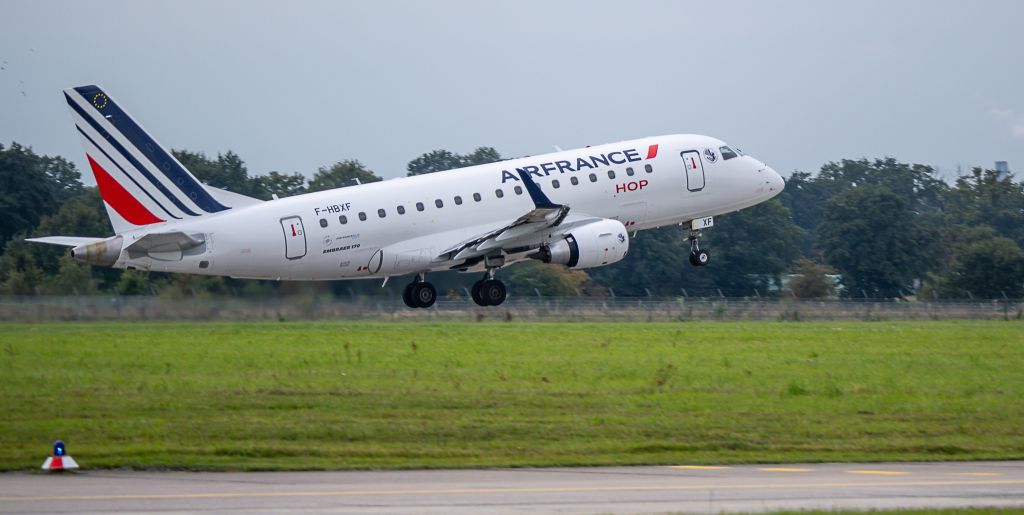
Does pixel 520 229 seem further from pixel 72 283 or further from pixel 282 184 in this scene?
pixel 282 184

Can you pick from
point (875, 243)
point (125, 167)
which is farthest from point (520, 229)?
A: point (875, 243)

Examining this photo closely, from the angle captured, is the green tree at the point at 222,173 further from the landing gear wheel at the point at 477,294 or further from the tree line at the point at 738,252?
the landing gear wheel at the point at 477,294

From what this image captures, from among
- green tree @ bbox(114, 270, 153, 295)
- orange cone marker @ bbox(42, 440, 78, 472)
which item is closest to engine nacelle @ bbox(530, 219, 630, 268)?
green tree @ bbox(114, 270, 153, 295)

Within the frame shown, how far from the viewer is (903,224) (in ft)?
282

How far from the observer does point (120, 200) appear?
3888 cm

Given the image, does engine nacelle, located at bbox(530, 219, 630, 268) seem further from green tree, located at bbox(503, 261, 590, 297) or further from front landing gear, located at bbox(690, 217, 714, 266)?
green tree, located at bbox(503, 261, 590, 297)

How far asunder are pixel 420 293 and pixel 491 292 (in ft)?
7.39

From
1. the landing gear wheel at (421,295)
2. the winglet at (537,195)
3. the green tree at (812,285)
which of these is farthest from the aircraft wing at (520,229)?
the green tree at (812,285)

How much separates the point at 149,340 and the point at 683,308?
28.0 metres

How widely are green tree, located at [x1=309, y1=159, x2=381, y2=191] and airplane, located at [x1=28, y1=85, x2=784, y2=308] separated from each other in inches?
1322

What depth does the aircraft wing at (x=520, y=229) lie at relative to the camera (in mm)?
41688

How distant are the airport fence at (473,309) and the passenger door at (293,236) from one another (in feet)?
13.9

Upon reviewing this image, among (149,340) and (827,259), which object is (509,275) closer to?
(827,259)

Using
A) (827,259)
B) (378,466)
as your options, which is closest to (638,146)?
(378,466)
